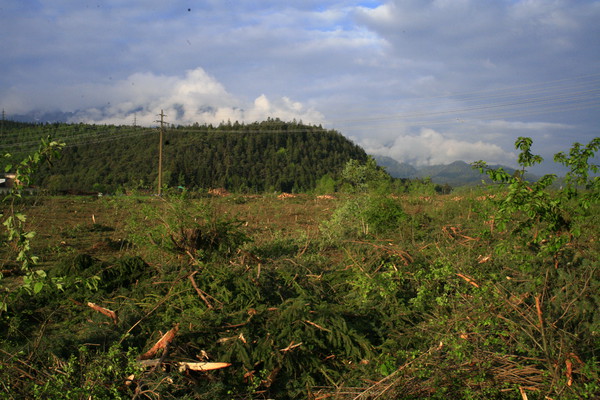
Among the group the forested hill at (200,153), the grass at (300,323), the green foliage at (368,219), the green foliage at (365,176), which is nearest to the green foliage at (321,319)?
the grass at (300,323)

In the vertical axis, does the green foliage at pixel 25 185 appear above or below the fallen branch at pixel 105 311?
above

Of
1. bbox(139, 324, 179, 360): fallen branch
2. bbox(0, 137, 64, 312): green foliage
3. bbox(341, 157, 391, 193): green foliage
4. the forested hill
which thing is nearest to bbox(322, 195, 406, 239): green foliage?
bbox(341, 157, 391, 193): green foliage

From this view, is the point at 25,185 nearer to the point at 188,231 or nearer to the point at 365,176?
the point at 188,231

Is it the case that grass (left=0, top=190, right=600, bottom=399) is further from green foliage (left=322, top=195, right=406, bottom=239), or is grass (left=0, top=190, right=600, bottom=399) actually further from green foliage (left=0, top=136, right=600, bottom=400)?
green foliage (left=322, top=195, right=406, bottom=239)

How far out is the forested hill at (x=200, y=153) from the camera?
56188 millimetres

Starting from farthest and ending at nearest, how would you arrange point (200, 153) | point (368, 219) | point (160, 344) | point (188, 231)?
point (200, 153) < point (368, 219) < point (188, 231) < point (160, 344)

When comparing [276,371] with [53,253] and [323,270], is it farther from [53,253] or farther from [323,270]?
[53,253]

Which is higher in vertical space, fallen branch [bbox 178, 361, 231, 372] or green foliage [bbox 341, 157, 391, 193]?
green foliage [bbox 341, 157, 391, 193]

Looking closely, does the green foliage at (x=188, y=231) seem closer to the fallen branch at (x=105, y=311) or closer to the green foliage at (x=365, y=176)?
the fallen branch at (x=105, y=311)

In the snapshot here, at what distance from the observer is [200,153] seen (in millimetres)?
62594

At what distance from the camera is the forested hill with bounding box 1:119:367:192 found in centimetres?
5619

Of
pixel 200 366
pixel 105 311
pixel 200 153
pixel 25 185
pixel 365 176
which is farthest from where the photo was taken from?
pixel 200 153

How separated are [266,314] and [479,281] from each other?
2.39 meters

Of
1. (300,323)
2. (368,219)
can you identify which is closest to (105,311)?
(300,323)
